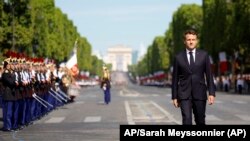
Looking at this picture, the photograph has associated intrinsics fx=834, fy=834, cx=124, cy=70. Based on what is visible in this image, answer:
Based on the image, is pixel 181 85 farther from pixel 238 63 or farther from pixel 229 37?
pixel 238 63

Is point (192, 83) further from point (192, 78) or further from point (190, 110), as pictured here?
point (190, 110)

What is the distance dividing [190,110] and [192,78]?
0.45 meters

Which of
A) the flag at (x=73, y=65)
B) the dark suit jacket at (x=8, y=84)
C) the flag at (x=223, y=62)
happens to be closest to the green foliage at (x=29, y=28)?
the flag at (x=223, y=62)

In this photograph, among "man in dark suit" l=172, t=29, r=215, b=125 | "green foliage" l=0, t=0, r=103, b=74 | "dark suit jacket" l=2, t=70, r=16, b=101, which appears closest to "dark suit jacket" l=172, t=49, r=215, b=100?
"man in dark suit" l=172, t=29, r=215, b=125

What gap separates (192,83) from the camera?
11430 millimetres

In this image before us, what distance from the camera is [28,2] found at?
65375 mm

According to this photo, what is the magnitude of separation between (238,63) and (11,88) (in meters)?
76.9

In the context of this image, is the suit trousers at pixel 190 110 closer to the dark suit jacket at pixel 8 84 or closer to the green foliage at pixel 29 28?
the dark suit jacket at pixel 8 84

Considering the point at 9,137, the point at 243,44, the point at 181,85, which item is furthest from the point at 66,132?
the point at 243,44

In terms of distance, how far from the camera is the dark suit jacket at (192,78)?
448 inches

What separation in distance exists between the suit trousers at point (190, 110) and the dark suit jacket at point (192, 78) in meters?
0.06

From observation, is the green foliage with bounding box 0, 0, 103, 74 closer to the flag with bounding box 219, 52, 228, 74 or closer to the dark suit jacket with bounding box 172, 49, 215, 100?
the flag with bounding box 219, 52, 228, 74

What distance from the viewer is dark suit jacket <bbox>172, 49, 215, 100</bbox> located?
37.3 ft

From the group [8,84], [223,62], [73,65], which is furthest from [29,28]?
[8,84]
